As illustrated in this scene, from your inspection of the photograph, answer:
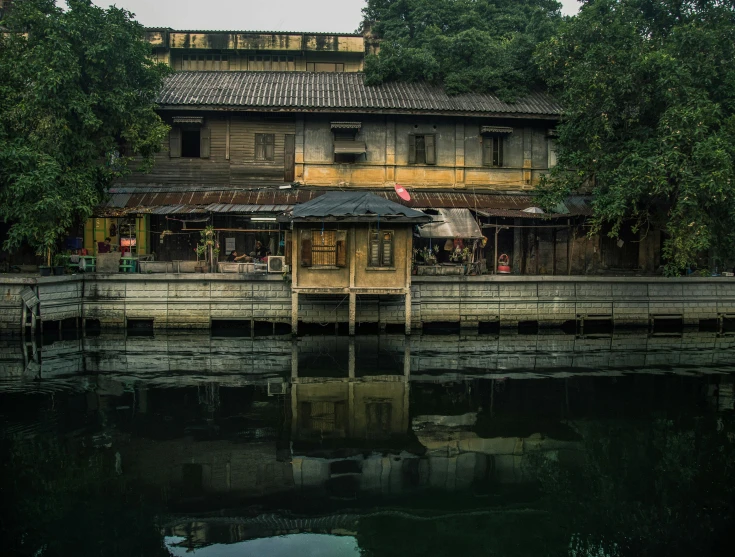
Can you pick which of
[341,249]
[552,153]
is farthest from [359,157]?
[552,153]

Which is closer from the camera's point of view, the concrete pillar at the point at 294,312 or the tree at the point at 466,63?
the concrete pillar at the point at 294,312

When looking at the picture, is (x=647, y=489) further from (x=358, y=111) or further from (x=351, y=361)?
(x=358, y=111)

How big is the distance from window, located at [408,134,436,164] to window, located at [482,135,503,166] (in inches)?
76.0

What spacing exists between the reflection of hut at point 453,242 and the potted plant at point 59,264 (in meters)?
10.9

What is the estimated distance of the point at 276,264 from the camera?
66.3ft

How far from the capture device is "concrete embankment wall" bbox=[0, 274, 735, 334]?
20.0 m

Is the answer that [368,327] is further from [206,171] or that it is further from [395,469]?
[395,469]

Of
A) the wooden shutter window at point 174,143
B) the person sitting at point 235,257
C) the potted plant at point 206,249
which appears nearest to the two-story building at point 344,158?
the wooden shutter window at point 174,143

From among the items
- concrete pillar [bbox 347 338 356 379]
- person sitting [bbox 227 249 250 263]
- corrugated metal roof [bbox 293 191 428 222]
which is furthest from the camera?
person sitting [bbox 227 249 250 263]

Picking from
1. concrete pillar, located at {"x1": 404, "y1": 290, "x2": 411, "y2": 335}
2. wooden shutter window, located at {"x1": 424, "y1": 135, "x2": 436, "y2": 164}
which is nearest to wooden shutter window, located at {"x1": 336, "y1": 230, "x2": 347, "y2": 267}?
concrete pillar, located at {"x1": 404, "y1": 290, "x2": 411, "y2": 335}

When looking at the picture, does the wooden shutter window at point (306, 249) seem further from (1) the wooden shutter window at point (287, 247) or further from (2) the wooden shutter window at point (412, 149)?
(2) the wooden shutter window at point (412, 149)

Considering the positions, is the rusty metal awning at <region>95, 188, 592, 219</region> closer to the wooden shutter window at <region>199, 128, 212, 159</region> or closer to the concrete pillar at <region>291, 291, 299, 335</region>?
the wooden shutter window at <region>199, 128, 212, 159</region>

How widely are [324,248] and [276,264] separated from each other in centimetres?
169

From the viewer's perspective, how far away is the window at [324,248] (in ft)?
64.2
